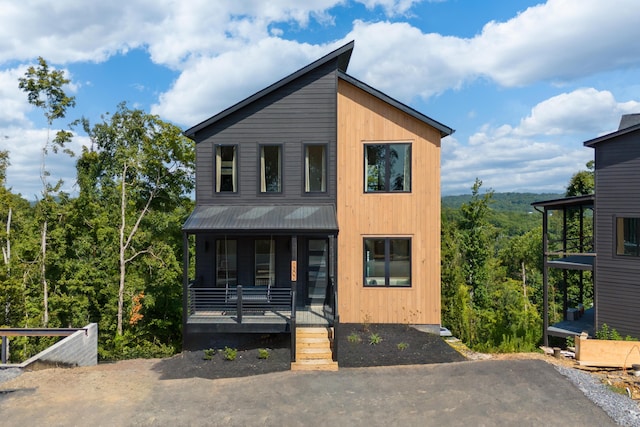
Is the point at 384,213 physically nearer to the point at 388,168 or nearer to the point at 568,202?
the point at 388,168

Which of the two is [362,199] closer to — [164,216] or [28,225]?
[164,216]

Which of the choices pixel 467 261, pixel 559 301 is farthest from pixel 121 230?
pixel 559 301

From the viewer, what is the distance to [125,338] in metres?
19.2

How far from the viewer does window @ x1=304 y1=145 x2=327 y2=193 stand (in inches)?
548

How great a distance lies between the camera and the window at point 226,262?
1384 centimetres

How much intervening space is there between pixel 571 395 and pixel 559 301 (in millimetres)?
37811

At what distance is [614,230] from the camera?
13.9 metres

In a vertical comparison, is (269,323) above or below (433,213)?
below

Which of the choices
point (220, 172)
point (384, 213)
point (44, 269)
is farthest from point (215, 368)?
point (44, 269)

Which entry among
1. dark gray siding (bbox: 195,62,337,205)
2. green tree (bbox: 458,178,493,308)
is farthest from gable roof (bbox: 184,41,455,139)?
green tree (bbox: 458,178,493,308)

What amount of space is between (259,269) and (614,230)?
12.5 m

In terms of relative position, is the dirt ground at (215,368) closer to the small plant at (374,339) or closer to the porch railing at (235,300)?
the small plant at (374,339)

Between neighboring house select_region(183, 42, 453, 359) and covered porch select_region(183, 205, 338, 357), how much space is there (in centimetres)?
5

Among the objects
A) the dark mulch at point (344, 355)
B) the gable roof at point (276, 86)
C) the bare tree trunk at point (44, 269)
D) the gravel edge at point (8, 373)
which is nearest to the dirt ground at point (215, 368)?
the dark mulch at point (344, 355)
